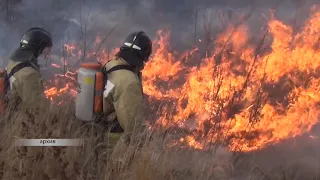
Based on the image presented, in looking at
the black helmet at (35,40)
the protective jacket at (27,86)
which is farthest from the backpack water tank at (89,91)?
the black helmet at (35,40)

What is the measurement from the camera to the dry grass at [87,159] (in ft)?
10.6

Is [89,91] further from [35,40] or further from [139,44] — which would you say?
[35,40]

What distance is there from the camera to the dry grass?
3.23m

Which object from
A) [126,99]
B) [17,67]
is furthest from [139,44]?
[17,67]

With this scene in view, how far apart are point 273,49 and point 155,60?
90.6 inches

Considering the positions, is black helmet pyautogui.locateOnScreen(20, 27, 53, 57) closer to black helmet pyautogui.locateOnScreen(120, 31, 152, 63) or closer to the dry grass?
the dry grass

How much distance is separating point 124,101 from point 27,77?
165cm

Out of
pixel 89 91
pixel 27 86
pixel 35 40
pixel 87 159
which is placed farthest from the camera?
pixel 35 40

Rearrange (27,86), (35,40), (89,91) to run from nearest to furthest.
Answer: (89,91) → (27,86) → (35,40)

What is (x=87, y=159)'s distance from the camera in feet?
11.7

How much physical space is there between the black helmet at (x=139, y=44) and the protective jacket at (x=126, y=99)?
11.3 inches

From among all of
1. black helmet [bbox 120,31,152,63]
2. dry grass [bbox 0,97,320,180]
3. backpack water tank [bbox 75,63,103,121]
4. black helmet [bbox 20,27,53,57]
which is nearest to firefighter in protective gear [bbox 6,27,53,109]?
black helmet [bbox 20,27,53,57]

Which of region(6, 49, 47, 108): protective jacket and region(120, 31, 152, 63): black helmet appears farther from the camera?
region(6, 49, 47, 108): protective jacket

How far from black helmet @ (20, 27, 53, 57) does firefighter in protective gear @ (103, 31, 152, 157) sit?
1652 mm
